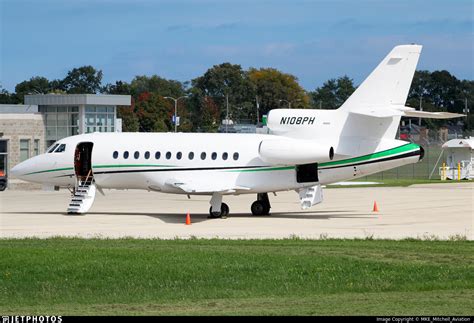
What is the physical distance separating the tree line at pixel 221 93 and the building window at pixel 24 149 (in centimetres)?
4653

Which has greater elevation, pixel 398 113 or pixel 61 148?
pixel 398 113

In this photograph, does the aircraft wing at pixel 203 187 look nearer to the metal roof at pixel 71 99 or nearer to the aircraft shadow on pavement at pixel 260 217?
the aircraft shadow on pavement at pixel 260 217

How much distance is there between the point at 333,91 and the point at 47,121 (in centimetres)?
10757

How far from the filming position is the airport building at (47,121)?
63781mm

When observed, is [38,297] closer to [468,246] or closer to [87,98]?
[468,246]

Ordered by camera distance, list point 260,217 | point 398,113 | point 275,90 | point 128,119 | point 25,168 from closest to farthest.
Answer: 1. point 398,113
2. point 260,217
3. point 25,168
4. point 128,119
5. point 275,90

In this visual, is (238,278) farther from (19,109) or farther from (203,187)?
(19,109)

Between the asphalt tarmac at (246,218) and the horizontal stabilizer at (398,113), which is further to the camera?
the horizontal stabilizer at (398,113)

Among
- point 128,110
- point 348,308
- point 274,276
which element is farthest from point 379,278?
point 128,110

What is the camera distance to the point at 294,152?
34.7 metres

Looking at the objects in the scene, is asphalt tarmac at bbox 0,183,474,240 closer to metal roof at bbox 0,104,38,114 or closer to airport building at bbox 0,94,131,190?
airport building at bbox 0,94,131,190

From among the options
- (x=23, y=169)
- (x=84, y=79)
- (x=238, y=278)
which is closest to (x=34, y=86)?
(x=84, y=79)

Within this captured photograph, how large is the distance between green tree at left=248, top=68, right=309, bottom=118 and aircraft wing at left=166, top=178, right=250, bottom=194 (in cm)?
9648

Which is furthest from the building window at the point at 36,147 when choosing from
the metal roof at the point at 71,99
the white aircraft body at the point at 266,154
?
the white aircraft body at the point at 266,154
